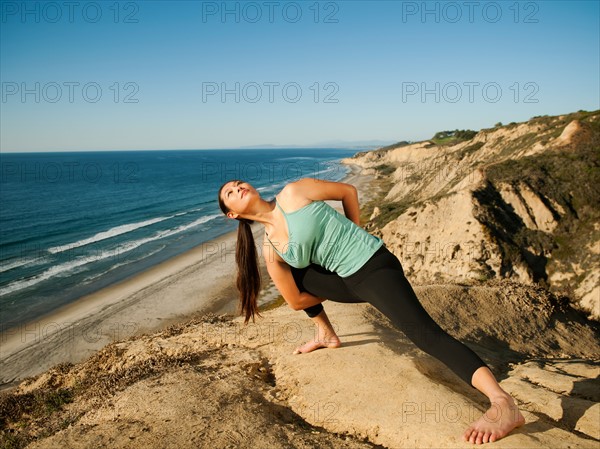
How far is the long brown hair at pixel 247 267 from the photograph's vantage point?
440 cm

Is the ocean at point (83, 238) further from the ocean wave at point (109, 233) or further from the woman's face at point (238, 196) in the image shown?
the woman's face at point (238, 196)

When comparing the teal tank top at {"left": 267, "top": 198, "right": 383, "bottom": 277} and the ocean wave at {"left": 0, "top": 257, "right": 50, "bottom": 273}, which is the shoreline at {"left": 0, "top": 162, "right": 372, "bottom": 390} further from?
the teal tank top at {"left": 267, "top": 198, "right": 383, "bottom": 277}

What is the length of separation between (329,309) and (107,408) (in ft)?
14.9

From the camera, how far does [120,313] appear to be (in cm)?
1719

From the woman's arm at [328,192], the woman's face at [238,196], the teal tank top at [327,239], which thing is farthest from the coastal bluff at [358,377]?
the woman's face at [238,196]

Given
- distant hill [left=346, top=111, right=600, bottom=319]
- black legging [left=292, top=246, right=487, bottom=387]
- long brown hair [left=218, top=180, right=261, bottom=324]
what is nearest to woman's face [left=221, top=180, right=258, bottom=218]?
long brown hair [left=218, top=180, right=261, bottom=324]

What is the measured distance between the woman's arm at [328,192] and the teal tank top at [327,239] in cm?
10

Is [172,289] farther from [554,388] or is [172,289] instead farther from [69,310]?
[554,388]

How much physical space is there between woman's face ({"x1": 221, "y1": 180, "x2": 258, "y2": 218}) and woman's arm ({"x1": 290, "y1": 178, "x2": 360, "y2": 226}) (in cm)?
41

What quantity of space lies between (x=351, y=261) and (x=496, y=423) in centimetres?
180

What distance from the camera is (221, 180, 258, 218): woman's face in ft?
12.3

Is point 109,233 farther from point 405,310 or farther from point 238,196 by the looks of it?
point 405,310

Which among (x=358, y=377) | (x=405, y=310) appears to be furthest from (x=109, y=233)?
(x=405, y=310)

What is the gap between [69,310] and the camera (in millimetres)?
17906
